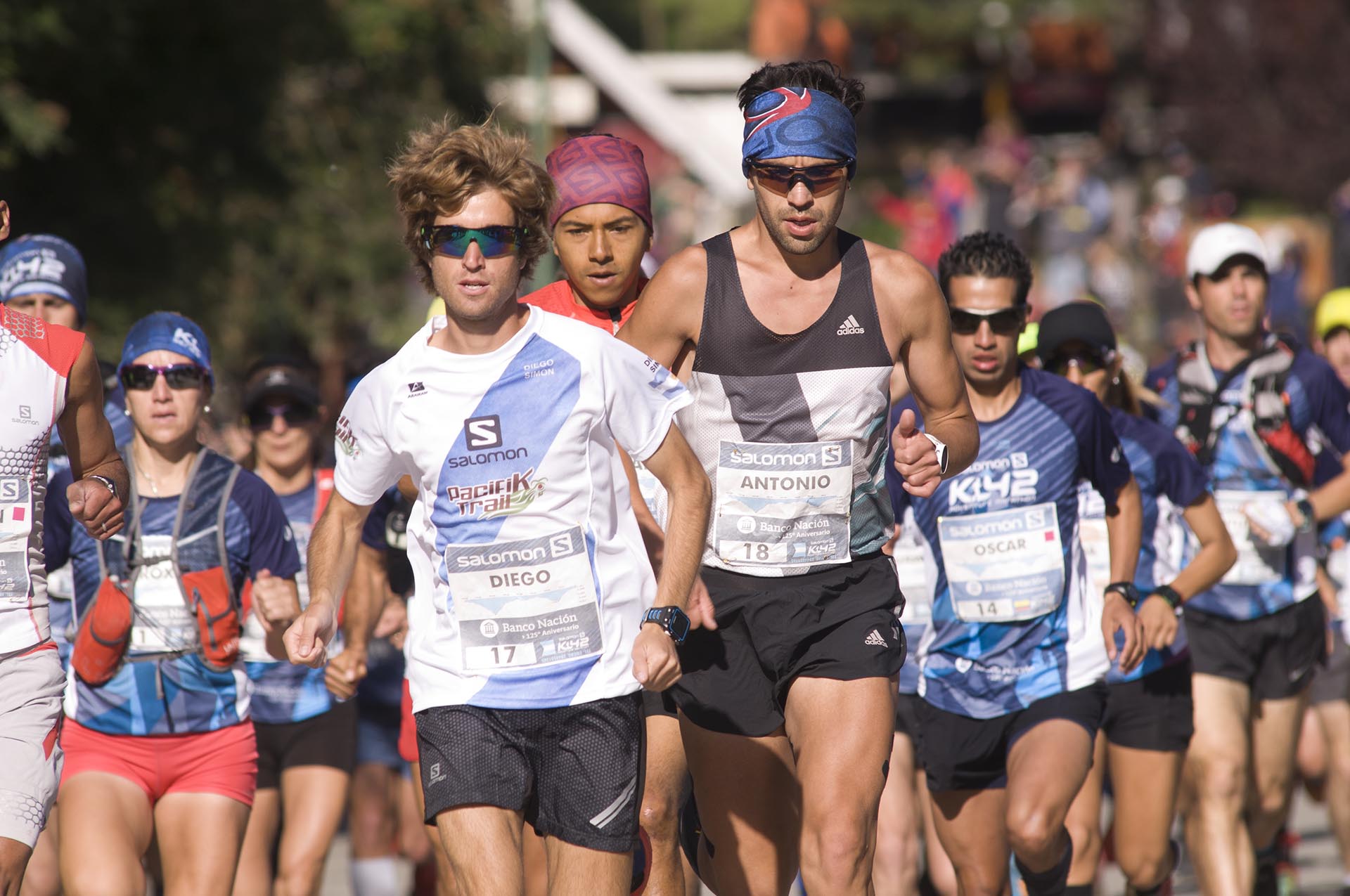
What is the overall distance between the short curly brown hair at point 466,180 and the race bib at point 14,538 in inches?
48.6

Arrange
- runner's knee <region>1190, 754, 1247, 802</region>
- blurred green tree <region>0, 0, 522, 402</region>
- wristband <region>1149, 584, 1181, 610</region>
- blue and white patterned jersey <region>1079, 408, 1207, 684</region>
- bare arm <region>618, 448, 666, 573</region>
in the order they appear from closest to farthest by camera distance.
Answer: bare arm <region>618, 448, 666, 573</region> → wristband <region>1149, 584, 1181, 610</region> → blue and white patterned jersey <region>1079, 408, 1207, 684</region> → runner's knee <region>1190, 754, 1247, 802</region> → blurred green tree <region>0, 0, 522, 402</region>

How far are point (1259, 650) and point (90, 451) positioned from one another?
16.7 feet

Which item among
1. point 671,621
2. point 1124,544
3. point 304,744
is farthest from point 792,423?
point 304,744

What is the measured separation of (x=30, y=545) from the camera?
16.9 feet

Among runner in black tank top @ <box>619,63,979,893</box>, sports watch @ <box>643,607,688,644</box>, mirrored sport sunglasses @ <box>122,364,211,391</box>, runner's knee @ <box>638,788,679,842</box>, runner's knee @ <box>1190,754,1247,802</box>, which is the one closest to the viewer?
sports watch @ <box>643,607,688,644</box>

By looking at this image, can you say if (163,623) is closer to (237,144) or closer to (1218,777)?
(1218,777)

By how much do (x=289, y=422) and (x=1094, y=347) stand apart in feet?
10.7

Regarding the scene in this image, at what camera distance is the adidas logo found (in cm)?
535

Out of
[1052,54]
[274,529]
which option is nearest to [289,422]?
[274,529]

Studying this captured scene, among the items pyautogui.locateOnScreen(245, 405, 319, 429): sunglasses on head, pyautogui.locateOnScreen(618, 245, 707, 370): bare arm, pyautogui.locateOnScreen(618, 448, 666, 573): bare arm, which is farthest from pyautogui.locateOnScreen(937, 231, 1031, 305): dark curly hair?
pyautogui.locateOnScreen(245, 405, 319, 429): sunglasses on head

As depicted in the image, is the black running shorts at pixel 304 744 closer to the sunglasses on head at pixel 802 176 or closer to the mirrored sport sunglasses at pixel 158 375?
the mirrored sport sunglasses at pixel 158 375

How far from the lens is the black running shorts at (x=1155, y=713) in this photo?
7242 mm

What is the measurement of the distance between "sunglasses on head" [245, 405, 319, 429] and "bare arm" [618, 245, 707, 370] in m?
2.76

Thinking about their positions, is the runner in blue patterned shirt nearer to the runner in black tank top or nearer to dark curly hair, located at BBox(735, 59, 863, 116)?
the runner in black tank top
